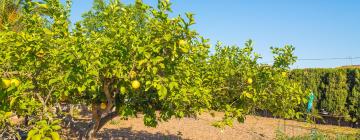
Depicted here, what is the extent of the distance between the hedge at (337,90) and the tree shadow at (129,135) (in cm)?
893

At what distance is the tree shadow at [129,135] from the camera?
1095 cm

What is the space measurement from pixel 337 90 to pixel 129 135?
11110mm

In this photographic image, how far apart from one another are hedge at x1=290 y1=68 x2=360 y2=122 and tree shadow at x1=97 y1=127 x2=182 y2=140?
8.93 metres

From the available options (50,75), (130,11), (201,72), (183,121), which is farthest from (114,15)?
(183,121)

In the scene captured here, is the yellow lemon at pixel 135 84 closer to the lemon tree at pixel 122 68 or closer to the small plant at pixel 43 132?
the lemon tree at pixel 122 68

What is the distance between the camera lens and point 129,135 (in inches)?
450

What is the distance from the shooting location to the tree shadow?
1095 cm

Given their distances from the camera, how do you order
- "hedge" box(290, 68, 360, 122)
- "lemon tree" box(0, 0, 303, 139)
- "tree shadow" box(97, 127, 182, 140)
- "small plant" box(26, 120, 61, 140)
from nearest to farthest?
"small plant" box(26, 120, 61, 140) < "lemon tree" box(0, 0, 303, 139) < "tree shadow" box(97, 127, 182, 140) < "hedge" box(290, 68, 360, 122)

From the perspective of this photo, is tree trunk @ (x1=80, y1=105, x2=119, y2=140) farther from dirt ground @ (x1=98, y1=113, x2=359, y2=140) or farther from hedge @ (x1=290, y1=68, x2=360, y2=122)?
hedge @ (x1=290, y1=68, x2=360, y2=122)

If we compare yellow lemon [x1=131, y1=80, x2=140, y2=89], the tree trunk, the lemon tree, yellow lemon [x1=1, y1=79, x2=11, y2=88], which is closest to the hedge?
the lemon tree

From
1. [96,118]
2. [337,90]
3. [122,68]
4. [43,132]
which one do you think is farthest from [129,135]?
[337,90]

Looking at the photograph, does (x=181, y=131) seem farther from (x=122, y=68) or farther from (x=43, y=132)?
(x=43, y=132)

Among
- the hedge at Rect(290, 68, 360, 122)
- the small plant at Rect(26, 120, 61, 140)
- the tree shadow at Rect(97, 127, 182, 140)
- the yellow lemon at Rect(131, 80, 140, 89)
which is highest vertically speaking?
the hedge at Rect(290, 68, 360, 122)

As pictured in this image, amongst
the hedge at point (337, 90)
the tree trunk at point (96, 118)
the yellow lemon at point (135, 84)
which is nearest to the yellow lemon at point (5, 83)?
the yellow lemon at point (135, 84)
